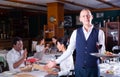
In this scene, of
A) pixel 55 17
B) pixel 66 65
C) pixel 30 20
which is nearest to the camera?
pixel 66 65

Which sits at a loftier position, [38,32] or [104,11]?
[104,11]

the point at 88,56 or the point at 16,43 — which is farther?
the point at 16,43

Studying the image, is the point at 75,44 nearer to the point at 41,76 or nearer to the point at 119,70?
the point at 41,76

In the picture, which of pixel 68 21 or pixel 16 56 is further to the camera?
pixel 68 21

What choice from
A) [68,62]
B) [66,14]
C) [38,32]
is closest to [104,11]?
[66,14]

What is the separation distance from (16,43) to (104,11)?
8221 millimetres

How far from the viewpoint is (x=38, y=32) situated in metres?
13.0

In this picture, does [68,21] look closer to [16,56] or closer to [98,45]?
[16,56]

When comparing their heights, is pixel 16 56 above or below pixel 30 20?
below

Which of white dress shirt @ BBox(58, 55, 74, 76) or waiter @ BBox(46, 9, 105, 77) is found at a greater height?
Result: waiter @ BBox(46, 9, 105, 77)

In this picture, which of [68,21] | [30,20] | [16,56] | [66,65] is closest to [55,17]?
[68,21]

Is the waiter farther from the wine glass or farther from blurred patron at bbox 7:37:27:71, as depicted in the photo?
blurred patron at bbox 7:37:27:71

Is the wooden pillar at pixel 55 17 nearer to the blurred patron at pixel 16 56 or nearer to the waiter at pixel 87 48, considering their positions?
the blurred patron at pixel 16 56

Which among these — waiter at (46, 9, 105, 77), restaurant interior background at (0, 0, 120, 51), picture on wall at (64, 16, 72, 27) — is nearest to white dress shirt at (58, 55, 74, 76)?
waiter at (46, 9, 105, 77)
